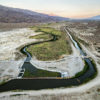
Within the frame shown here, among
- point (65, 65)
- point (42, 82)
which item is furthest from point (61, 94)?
point (65, 65)

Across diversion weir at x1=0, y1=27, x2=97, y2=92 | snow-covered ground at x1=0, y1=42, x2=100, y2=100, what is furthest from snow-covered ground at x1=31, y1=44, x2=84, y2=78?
snow-covered ground at x1=0, y1=42, x2=100, y2=100

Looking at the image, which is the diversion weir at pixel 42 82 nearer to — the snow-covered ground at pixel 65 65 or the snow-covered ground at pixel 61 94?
the snow-covered ground at pixel 61 94

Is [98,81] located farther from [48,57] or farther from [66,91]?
[48,57]

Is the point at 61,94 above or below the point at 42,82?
above

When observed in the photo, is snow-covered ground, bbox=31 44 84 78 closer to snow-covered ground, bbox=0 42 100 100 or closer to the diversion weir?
the diversion weir

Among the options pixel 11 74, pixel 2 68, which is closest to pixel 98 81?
pixel 11 74

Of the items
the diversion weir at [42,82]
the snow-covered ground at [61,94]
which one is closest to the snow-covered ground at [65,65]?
the diversion weir at [42,82]

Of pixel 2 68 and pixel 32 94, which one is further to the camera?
pixel 2 68

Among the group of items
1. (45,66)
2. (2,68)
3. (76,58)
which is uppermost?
(76,58)

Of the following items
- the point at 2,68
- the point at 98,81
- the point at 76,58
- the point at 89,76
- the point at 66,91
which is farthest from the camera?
the point at 76,58

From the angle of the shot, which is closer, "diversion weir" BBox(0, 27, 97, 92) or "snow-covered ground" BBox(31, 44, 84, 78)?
"diversion weir" BBox(0, 27, 97, 92)

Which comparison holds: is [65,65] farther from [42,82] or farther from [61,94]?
[61,94]
